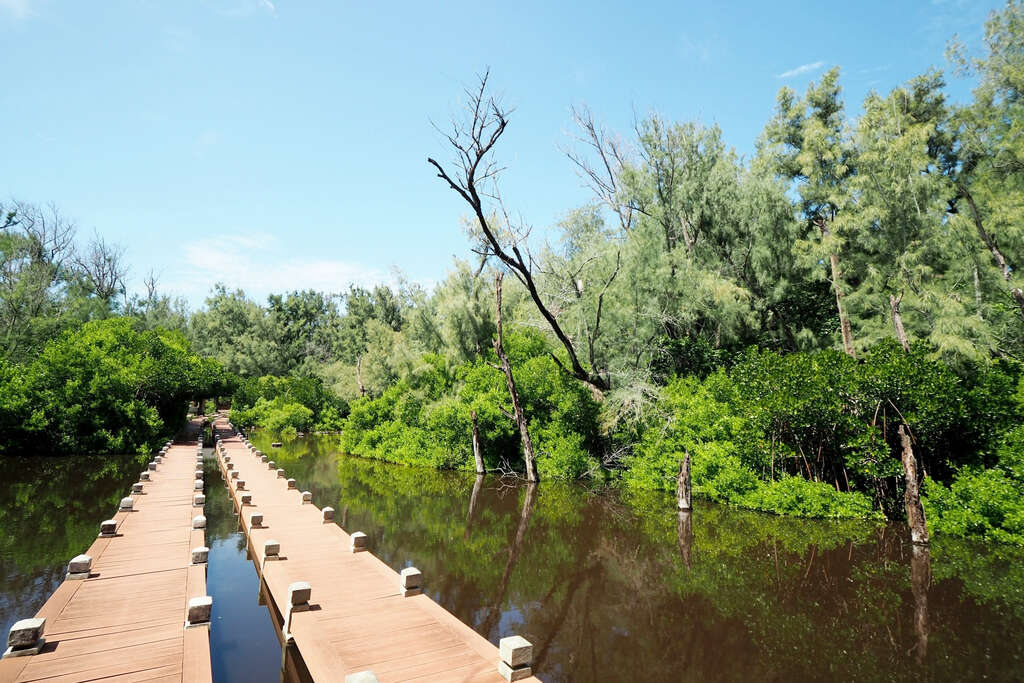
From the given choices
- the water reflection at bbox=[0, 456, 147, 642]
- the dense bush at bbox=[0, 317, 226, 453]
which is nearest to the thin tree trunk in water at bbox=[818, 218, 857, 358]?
the water reflection at bbox=[0, 456, 147, 642]

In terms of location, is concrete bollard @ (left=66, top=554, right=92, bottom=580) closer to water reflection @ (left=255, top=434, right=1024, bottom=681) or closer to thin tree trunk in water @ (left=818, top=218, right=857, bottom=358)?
water reflection @ (left=255, top=434, right=1024, bottom=681)

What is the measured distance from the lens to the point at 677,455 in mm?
19938

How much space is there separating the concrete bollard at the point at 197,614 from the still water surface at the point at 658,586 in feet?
2.55

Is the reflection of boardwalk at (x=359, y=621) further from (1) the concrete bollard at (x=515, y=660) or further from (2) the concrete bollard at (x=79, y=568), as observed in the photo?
(2) the concrete bollard at (x=79, y=568)

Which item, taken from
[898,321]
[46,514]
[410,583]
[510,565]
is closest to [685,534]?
[510,565]

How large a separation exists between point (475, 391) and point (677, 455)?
9206 mm

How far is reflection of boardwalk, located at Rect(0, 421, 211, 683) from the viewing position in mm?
6234

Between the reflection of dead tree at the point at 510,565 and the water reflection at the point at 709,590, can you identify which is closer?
the water reflection at the point at 709,590

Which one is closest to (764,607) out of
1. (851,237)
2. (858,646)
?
(858,646)

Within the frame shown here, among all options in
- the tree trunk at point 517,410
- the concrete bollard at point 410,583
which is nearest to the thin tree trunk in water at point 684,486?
the tree trunk at point 517,410

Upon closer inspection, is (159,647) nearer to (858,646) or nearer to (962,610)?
(858,646)

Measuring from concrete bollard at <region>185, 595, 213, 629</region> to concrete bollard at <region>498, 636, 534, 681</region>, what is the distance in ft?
Result: 13.4

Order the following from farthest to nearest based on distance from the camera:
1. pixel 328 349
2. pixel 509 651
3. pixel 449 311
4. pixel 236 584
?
pixel 328 349, pixel 449 311, pixel 236 584, pixel 509 651

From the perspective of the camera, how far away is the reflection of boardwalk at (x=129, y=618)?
623 centimetres
